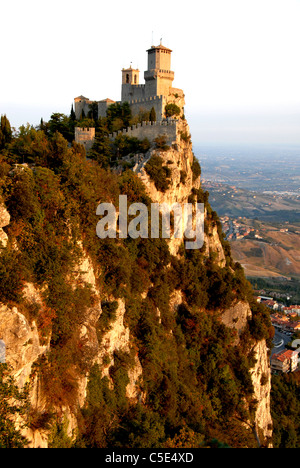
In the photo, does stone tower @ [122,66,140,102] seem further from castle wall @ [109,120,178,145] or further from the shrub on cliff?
the shrub on cliff

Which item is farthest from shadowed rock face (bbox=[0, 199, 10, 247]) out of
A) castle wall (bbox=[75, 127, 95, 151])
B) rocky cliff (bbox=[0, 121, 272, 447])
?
castle wall (bbox=[75, 127, 95, 151])

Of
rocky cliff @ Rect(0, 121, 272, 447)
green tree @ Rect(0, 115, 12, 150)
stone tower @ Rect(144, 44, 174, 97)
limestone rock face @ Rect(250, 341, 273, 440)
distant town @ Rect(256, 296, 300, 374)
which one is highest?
stone tower @ Rect(144, 44, 174, 97)

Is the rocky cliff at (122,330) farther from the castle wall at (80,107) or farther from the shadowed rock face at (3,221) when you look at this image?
the castle wall at (80,107)

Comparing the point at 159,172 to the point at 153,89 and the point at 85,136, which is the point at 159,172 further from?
the point at 153,89

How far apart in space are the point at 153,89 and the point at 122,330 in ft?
65.5

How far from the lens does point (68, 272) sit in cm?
1623

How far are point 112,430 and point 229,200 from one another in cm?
17325

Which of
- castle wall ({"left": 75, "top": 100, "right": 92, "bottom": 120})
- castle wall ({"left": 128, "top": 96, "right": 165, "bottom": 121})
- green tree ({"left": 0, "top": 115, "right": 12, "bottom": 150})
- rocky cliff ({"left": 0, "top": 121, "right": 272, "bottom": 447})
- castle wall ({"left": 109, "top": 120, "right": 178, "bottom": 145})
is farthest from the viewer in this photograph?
castle wall ({"left": 75, "top": 100, "right": 92, "bottom": 120})

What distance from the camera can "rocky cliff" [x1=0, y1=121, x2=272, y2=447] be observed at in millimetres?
12797

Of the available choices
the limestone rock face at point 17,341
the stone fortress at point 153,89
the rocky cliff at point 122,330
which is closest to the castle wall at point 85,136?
the stone fortress at point 153,89

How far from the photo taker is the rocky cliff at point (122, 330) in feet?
42.0

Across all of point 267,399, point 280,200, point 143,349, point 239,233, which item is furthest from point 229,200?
point 143,349

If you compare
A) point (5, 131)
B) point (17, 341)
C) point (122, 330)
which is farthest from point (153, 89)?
point (17, 341)

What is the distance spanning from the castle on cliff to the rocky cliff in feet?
9.17
